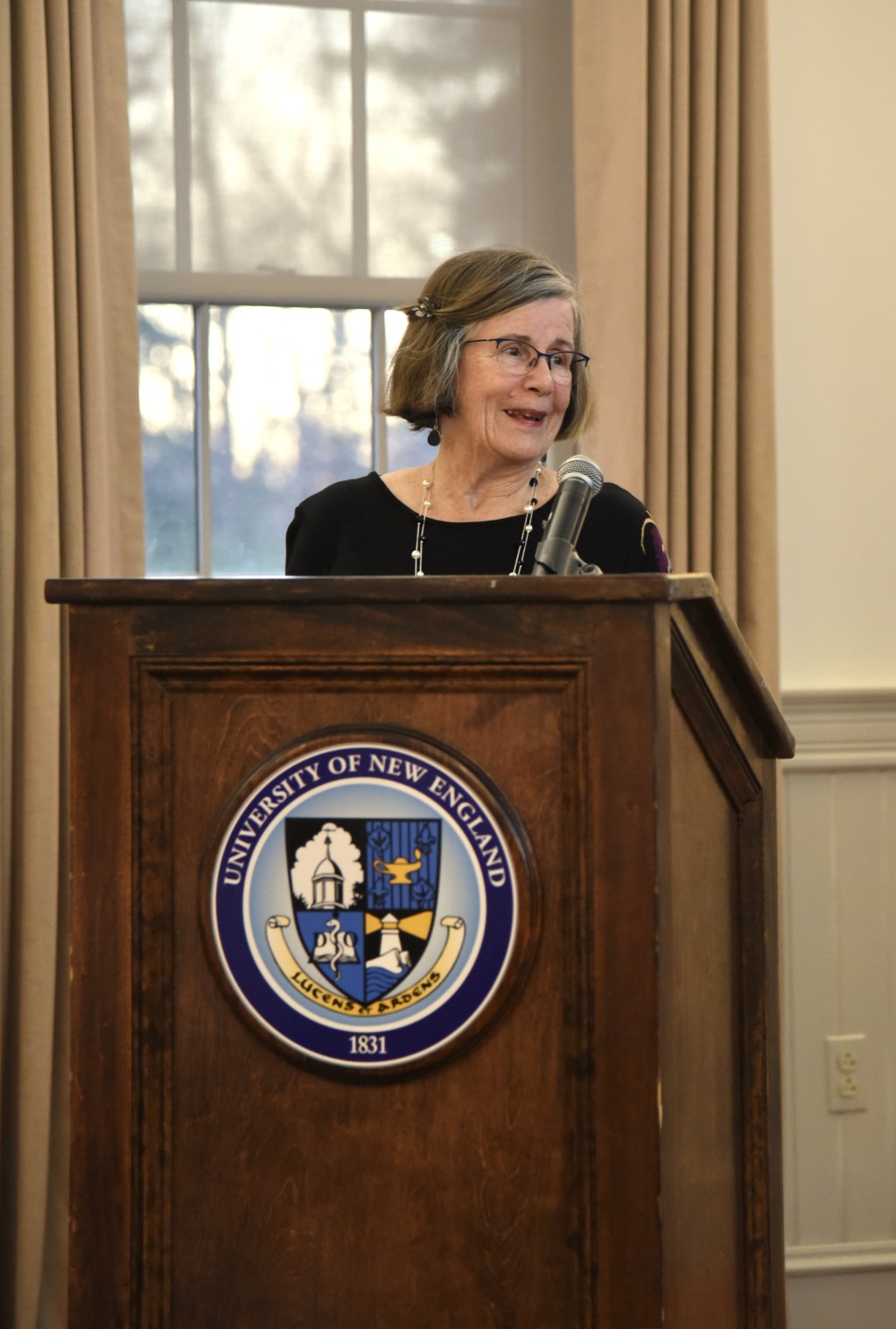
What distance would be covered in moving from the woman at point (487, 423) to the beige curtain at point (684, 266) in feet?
2.61

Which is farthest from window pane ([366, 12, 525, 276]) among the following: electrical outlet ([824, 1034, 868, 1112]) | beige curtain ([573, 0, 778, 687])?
electrical outlet ([824, 1034, 868, 1112])

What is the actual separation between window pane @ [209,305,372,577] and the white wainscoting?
1.10 metres

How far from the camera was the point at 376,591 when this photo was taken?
910mm

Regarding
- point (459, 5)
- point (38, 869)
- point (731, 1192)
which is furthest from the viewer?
point (459, 5)

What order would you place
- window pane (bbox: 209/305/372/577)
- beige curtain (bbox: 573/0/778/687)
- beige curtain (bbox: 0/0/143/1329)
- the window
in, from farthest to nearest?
window pane (bbox: 209/305/372/577)
the window
beige curtain (bbox: 573/0/778/687)
beige curtain (bbox: 0/0/143/1329)

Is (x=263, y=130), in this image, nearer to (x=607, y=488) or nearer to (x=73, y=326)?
(x=73, y=326)

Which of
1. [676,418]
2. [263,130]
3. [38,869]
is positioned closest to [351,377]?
[263,130]


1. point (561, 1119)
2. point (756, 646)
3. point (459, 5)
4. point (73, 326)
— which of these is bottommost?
point (561, 1119)

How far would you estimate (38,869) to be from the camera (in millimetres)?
2504

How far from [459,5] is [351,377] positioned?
2.61 feet

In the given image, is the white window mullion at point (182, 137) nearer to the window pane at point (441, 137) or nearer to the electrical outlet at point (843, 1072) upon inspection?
the window pane at point (441, 137)

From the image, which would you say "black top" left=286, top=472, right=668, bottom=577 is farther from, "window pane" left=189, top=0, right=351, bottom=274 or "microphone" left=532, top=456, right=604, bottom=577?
"window pane" left=189, top=0, right=351, bottom=274

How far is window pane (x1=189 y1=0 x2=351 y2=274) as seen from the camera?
2.82 m

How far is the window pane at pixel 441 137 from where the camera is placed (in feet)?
9.48
